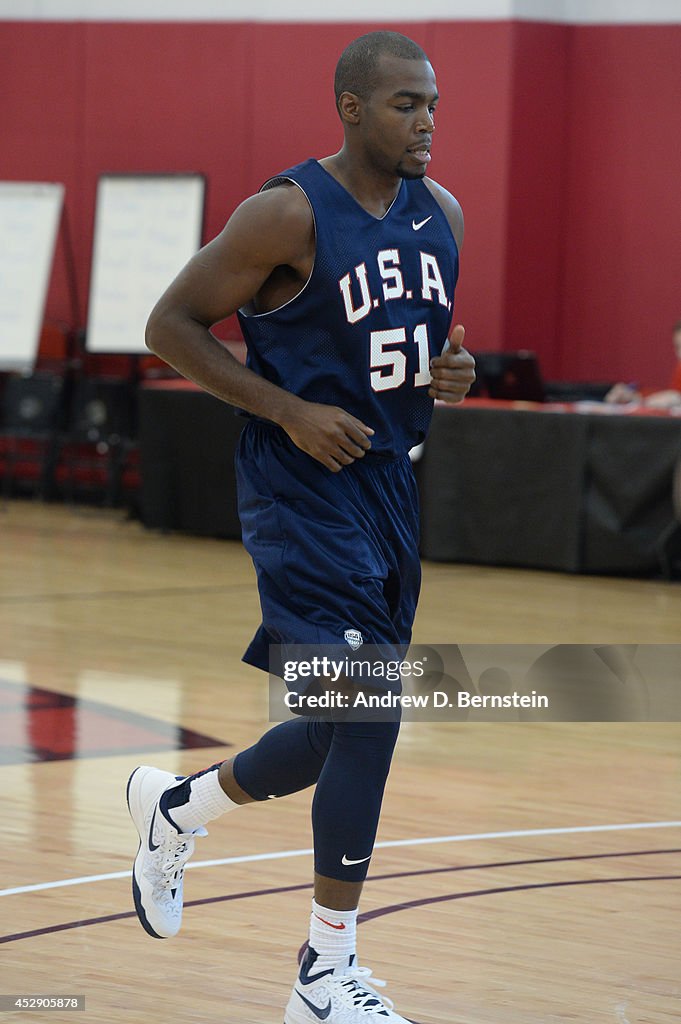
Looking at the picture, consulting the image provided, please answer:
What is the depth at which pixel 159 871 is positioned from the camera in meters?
3.19

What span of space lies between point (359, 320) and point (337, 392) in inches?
5.0

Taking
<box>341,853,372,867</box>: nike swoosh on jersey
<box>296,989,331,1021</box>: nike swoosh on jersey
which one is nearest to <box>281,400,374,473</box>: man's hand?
<box>341,853,372,867</box>: nike swoosh on jersey

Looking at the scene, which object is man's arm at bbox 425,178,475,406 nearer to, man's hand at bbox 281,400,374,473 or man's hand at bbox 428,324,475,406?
man's hand at bbox 428,324,475,406

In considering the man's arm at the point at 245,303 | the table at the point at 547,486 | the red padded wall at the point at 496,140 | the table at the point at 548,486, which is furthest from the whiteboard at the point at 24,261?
the man's arm at the point at 245,303

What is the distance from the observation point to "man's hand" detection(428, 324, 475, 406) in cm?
300

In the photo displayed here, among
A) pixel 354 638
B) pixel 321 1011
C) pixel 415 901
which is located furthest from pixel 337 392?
pixel 415 901

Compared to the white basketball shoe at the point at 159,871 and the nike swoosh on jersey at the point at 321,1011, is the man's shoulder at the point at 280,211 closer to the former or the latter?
the white basketball shoe at the point at 159,871

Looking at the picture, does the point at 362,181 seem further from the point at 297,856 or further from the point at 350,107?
the point at 297,856

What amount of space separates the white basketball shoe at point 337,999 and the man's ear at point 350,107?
4.40ft

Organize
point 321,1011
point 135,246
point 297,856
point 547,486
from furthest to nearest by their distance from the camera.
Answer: point 135,246 < point 547,486 < point 297,856 < point 321,1011

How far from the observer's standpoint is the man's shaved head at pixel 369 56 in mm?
2938

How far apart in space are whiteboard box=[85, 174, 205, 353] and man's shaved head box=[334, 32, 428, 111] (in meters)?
9.11

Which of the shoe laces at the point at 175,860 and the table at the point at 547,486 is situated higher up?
the shoe laces at the point at 175,860

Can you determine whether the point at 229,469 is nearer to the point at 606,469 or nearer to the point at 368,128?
the point at 606,469
